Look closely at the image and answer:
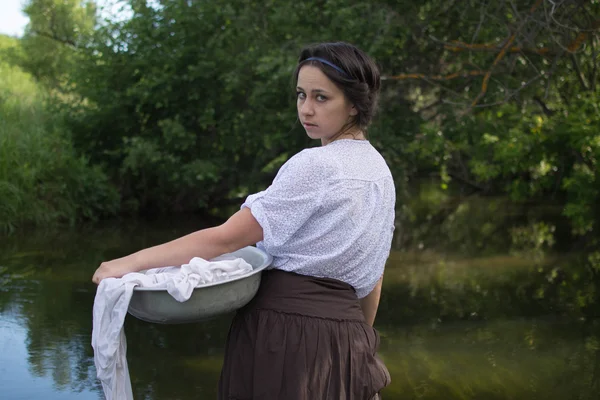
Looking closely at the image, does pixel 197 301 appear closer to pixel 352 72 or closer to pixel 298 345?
pixel 298 345

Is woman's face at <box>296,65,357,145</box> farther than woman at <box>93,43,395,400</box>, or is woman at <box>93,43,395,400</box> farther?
woman's face at <box>296,65,357,145</box>

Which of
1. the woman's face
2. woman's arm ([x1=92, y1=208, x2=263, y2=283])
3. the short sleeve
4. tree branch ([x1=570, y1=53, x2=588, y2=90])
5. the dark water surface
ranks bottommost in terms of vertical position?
the dark water surface

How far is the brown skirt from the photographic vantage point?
2094 mm

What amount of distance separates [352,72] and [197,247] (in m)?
0.63

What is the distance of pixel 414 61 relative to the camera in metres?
12.1

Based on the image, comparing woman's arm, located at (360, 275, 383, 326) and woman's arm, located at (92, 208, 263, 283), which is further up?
woman's arm, located at (92, 208, 263, 283)

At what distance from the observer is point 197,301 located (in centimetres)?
202

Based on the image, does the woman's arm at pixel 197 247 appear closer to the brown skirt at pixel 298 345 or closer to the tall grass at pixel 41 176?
the brown skirt at pixel 298 345

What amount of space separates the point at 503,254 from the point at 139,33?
7.02 meters

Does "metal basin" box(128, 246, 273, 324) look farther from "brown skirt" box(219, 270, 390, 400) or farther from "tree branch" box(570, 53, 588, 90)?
"tree branch" box(570, 53, 588, 90)

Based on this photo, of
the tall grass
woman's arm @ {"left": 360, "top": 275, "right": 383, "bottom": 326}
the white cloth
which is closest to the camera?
the white cloth

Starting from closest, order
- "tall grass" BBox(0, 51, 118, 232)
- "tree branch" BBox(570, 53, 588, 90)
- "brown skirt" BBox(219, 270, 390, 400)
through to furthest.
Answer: "brown skirt" BBox(219, 270, 390, 400) → "tree branch" BBox(570, 53, 588, 90) → "tall grass" BBox(0, 51, 118, 232)

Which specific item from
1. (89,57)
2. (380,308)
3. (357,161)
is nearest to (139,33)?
(89,57)

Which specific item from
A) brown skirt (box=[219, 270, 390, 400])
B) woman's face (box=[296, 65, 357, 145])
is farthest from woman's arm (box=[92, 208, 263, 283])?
woman's face (box=[296, 65, 357, 145])
